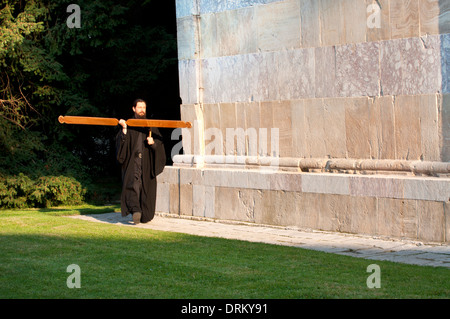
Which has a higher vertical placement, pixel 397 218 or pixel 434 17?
pixel 434 17

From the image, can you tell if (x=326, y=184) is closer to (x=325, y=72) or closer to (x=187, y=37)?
(x=325, y=72)

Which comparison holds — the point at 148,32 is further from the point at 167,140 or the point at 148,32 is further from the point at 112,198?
the point at 112,198

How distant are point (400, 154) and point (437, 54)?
1.34 metres

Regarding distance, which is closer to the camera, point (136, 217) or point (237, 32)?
point (136, 217)

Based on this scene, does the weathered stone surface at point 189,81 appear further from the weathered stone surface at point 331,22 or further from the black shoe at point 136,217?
the weathered stone surface at point 331,22

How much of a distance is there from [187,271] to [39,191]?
9705mm

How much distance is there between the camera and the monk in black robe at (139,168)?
34.3ft

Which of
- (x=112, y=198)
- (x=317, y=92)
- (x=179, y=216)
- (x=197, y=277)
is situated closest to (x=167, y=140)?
(x=112, y=198)

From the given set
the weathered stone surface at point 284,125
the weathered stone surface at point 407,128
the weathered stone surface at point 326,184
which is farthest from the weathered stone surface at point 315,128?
the weathered stone surface at point 407,128

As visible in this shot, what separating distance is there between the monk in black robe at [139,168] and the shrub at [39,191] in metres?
5.37

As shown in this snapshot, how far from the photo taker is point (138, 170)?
10.6m

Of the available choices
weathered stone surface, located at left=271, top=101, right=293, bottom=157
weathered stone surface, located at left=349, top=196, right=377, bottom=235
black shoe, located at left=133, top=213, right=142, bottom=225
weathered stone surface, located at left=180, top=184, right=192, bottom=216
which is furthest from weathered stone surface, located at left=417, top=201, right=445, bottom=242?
black shoe, located at left=133, top=213, right=142, bottom=225

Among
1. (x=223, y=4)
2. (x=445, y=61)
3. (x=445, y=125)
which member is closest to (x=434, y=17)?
(x=445, y=61)

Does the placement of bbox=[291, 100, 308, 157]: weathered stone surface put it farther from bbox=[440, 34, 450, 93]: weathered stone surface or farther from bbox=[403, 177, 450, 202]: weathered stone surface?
bbox=[440, 34, 450, 93]: weathered stone surface
